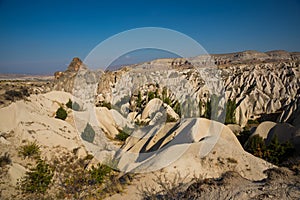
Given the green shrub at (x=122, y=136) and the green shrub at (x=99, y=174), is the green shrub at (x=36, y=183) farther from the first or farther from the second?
the green shrub at (x=122, y=136)

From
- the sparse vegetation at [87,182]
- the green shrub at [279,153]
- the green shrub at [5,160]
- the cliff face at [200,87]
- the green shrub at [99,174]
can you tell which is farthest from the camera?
the cliff face at [200,87]

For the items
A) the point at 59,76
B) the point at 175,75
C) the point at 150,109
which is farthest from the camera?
the point at 175,75

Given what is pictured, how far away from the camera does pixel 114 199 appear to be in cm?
909

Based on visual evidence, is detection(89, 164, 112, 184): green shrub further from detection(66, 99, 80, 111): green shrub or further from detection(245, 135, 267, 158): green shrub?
detection(66, 99, 80, 111): green shrub

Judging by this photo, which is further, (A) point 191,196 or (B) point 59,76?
(B) point 59,76

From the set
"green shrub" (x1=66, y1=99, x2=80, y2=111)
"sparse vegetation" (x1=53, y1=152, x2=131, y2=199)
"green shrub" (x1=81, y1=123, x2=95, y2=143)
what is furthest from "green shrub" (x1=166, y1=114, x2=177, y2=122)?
"sparse vegetation" (x1=53, y1=152, x2=131, y2=199)

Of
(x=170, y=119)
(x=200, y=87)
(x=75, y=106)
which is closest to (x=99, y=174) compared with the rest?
(x=170, y=119)

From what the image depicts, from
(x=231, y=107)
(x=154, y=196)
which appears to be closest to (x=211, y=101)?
(x=231, y=107)

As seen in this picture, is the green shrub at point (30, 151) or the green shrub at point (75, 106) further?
the green shrub at point (75, 106)

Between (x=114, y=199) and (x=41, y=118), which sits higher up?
(x=41, y=118)

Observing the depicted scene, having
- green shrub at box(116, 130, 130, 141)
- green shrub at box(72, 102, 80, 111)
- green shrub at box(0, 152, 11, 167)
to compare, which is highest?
green shrub at box(72, 102, 80, 111)

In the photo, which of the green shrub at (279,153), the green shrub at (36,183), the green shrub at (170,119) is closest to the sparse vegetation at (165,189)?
the green shrub at (36,183)

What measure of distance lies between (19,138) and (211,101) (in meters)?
25.4

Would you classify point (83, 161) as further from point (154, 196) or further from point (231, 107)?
point (231, 107)
